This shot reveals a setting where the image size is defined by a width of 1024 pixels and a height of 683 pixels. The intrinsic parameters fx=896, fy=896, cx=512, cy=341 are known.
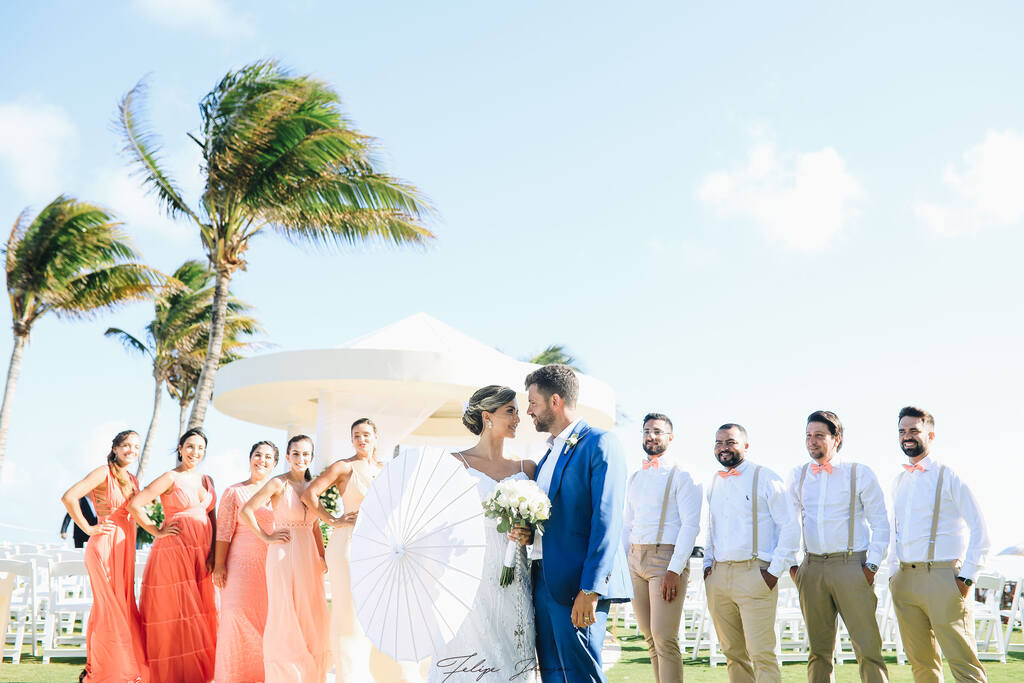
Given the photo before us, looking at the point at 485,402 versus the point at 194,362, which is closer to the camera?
the point at 485,402

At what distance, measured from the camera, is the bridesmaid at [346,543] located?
23.9 feet

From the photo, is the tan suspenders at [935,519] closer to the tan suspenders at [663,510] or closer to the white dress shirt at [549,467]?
the tan suspenders at [663,510]

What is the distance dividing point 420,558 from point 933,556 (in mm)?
3943

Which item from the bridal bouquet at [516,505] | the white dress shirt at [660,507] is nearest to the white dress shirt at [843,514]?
the white dress shirt at [660,507]

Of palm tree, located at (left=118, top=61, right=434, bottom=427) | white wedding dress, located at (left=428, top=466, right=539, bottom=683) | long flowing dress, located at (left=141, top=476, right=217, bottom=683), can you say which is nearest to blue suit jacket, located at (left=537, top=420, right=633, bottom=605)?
white wedding dress, located at (left=428, top=466, right=539, bottom=683)

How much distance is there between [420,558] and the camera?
3.98 meters

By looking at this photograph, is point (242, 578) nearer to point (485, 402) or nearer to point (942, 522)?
point (485, 402)

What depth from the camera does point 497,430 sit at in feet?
14.9

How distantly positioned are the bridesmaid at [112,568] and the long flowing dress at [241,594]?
0.70m

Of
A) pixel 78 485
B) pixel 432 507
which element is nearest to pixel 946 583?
pixel 432 507

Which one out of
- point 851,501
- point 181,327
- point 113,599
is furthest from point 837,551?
point 181,327

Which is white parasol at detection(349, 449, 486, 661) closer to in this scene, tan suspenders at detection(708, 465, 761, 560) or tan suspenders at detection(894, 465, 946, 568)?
tan suspenders at detection(708, 465, 761, 560)

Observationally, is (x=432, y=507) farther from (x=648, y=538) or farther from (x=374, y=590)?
(x=648, y=538)

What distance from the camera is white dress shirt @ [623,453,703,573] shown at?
6.89 meters
